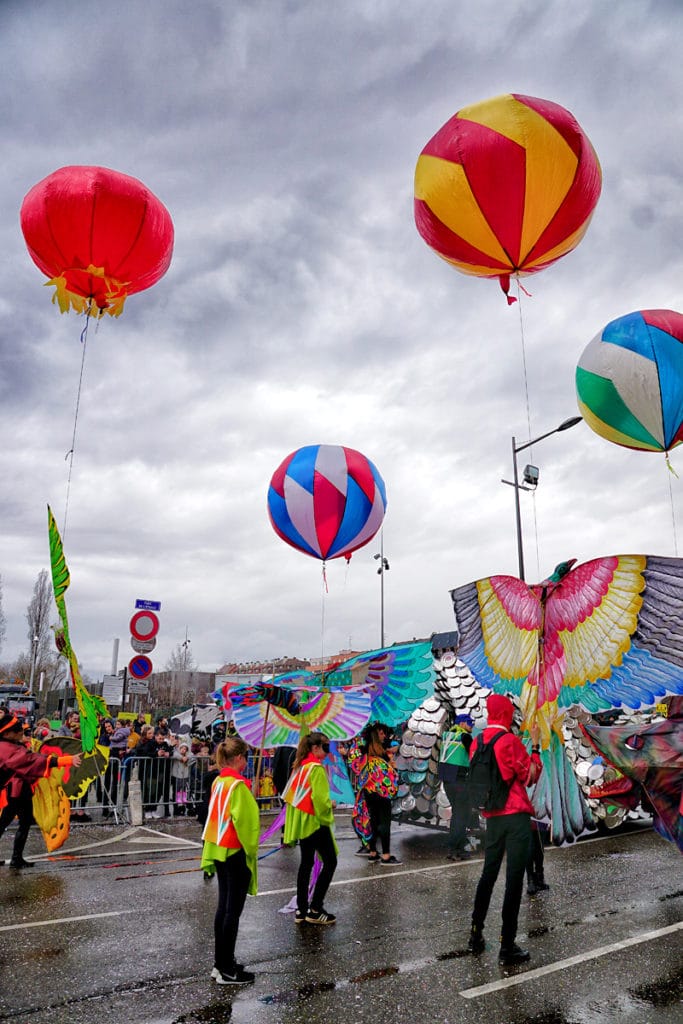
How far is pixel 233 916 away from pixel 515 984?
179 cm

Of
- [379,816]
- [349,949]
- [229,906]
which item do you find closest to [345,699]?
[379,816]

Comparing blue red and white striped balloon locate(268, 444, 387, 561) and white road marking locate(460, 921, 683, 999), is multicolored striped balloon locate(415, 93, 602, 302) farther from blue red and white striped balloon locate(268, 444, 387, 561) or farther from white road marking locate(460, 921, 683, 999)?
white road marking locate(460, 921, 683, 999)

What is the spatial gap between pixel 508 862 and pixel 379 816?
407cm

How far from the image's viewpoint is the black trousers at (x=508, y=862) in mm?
5121

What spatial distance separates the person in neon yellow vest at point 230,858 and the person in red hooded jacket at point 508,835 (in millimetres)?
1703

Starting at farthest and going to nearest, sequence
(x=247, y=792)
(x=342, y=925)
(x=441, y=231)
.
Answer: (x=441, y=231) → (x=342, y=925) → (x=247, y=792)

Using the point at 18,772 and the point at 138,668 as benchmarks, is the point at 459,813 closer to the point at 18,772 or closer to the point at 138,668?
the point at 18,772

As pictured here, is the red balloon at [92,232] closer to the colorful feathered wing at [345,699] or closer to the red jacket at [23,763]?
the colorful feathered wing at [345,699]

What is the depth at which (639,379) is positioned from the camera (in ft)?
35.1

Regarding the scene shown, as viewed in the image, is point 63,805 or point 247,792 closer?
point 247,792

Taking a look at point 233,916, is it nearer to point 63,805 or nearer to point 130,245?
point 63,805

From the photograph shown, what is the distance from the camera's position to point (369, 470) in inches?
478

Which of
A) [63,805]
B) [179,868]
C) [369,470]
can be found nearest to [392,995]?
[179,868]

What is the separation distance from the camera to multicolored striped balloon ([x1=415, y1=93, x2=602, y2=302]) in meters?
7.02
